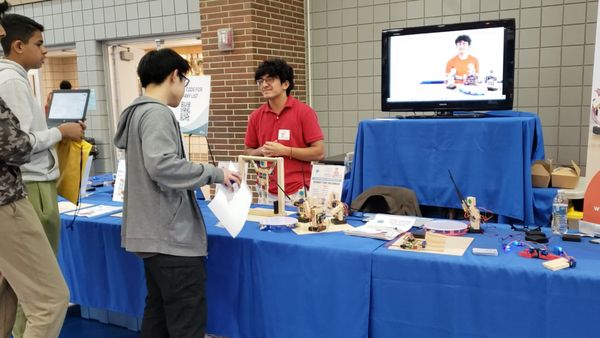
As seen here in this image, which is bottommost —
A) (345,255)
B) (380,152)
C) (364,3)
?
(345,255)

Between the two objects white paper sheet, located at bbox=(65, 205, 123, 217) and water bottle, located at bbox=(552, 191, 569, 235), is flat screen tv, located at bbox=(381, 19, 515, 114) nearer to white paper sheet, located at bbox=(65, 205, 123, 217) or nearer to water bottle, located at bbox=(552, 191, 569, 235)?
water bottle, located at bbox=(552, 191, 569, 235)

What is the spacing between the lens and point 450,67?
305 centimetres

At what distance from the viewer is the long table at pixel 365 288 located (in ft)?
5.37

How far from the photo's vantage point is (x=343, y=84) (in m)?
5.04

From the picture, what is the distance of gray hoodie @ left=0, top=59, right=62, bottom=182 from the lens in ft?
6.02

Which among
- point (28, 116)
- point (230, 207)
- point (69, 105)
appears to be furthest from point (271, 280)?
point (69, 105)

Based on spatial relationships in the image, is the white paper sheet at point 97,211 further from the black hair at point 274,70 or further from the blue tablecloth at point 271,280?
the black hair at point 274,70

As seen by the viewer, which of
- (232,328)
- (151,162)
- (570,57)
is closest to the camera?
(151,162)

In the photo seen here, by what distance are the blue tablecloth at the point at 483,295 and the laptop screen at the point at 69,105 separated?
2197mm

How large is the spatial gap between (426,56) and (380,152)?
26.8 inches

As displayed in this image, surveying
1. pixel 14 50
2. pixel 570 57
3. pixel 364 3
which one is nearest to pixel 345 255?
pixel 14 50

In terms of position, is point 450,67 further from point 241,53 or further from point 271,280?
point 241,53

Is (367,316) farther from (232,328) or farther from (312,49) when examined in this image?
(312,49)

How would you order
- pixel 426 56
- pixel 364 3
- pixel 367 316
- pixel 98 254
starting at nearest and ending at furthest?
pixel 367 316 → pixel 98 254 → pixel 426 56 → pixel 364 3
